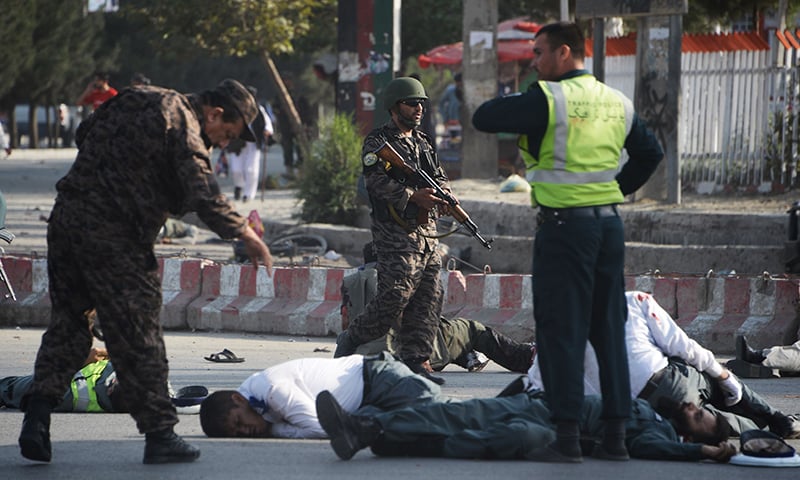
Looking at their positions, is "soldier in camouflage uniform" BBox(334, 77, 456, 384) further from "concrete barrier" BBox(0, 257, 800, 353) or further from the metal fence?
the metal fence

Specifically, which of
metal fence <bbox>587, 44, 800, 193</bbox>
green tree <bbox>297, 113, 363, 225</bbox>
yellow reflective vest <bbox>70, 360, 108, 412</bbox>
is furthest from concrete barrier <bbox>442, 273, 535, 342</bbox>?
green tree <bbox>297, 113, 363, 225</bbox>

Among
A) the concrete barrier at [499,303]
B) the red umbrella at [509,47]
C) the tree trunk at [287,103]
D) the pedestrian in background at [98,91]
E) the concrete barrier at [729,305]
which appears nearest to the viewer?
the concrete barrier at [729,305]

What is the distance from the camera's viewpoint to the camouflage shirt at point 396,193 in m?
7.91

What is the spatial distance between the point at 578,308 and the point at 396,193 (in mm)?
2572

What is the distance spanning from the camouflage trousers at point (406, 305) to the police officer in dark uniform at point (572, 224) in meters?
2.28

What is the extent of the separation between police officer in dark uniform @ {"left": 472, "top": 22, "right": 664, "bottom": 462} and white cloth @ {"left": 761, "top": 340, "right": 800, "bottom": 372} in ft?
9.38

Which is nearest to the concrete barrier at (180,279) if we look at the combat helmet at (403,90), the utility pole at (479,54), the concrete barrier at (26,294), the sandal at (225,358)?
the concrete barrier at (26,294)

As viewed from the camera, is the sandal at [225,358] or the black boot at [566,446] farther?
the sandal at [225,358]

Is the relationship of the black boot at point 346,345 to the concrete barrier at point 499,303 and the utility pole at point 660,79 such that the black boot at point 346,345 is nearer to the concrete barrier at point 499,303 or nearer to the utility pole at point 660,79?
the concrete barrier at point 499,303

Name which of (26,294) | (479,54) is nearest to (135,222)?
(26,294)

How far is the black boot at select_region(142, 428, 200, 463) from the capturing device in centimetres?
557

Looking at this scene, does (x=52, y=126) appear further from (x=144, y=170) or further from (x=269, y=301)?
(x=144, y=170)

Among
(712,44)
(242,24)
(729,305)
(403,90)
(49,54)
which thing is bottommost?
(729,305)

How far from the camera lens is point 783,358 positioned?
8312 millimetres
